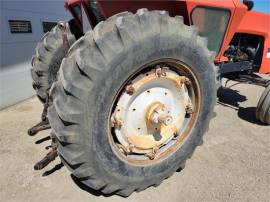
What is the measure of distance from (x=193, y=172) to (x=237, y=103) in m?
2.34

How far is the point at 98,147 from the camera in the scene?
1.91 meters

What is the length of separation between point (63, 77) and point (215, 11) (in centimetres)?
175

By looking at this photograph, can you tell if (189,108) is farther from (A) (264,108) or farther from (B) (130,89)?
(A) (264,108)

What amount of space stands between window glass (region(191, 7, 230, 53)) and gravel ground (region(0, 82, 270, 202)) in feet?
3.64

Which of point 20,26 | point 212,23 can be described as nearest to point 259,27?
point 212,23

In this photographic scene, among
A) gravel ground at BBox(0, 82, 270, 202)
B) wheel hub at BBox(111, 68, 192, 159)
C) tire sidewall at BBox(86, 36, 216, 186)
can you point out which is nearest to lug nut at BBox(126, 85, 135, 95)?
wheel hub at BBox(111, 68, 192, 159)

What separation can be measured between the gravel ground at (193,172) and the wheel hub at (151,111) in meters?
0.43

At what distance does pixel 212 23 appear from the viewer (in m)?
2.85

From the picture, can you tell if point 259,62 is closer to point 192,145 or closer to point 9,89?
point 192,145

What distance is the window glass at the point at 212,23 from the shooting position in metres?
2.67

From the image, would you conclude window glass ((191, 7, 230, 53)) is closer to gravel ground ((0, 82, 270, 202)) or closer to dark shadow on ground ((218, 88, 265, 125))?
gravel ground ((0, 82, 270, 202))

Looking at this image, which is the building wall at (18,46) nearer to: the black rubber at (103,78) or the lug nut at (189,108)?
the black rubber at (103,78)

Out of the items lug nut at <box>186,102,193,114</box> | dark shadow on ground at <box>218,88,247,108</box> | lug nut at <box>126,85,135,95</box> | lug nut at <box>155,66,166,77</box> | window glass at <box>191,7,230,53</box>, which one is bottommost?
dark shadow on ground at <box>218,88,247,108</box>

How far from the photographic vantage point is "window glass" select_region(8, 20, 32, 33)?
442 cm
